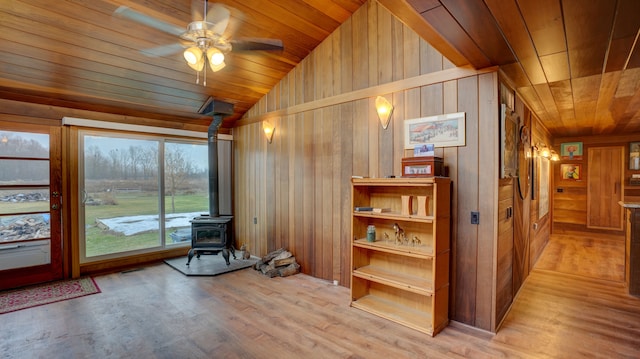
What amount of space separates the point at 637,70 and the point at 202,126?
5573 millimetres

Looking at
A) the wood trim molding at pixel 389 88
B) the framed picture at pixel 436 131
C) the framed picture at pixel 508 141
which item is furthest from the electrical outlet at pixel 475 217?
the wood trim molding at pixel 389 88

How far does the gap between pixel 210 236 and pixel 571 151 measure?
8.28 m

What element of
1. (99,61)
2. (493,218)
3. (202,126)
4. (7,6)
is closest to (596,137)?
(493,218)

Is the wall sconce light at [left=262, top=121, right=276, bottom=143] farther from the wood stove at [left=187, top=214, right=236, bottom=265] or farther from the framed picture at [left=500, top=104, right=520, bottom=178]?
A: the framed picture at [left=500, top=104, right=520, bottom=178]

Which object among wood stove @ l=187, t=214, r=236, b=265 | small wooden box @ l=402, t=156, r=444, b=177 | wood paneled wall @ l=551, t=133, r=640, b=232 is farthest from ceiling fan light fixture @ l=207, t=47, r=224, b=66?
wood paneled wall @ l=551, t=133, r=640, b=232

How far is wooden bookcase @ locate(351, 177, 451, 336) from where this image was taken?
265 cm

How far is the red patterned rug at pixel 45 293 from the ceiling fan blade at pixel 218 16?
10.9ft

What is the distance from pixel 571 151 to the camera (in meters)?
7.26

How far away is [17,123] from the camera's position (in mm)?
3666

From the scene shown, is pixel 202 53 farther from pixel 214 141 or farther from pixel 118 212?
pixel 118 212

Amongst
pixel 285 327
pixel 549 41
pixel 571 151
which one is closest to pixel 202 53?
pixel 285 327

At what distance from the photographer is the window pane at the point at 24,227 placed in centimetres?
370

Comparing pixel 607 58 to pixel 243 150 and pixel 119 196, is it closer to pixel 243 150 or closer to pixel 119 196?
pixel 243 150

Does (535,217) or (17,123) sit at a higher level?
(17,123)
